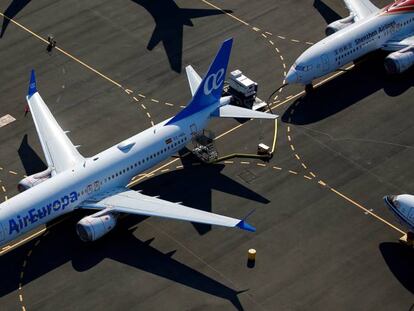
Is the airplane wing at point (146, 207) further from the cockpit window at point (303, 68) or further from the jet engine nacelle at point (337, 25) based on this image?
the jet engine nacelle at point (337, 25)

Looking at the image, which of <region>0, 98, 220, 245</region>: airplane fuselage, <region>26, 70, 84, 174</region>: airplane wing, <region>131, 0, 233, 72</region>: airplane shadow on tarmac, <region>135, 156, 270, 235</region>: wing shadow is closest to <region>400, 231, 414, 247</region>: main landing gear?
<region>135, 156, 270, 235</region>: wing shadow

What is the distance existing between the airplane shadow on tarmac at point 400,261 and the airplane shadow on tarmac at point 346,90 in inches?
867

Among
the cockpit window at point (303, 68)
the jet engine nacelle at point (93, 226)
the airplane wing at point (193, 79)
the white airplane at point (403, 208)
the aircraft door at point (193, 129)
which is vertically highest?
the airplane wing at point (193, 79)

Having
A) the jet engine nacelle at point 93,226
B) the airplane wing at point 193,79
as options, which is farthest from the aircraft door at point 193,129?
the jet engine nacelle at point 93,226

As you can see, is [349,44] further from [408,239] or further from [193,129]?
[408,239]

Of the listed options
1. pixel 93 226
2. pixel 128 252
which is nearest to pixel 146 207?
pixel 128 252

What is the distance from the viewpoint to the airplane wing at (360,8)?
11350 centimetres

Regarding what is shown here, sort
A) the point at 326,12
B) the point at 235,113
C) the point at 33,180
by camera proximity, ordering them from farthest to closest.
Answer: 1. the point at 326,12
2. the point at 235,113
3. the point at 33,180

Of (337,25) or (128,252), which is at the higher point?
(337,25)

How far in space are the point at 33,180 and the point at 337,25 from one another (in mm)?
45416

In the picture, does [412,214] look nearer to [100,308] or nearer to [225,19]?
[100,308]

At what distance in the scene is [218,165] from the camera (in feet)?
313

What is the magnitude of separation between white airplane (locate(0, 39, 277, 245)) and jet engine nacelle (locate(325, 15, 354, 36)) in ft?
72.3

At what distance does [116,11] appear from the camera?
121 meters
